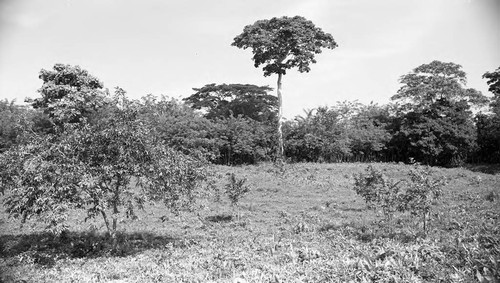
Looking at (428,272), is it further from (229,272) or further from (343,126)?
(343,126)

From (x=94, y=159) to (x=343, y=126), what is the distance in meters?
35.2

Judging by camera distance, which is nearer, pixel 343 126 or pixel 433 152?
pixel 433 152

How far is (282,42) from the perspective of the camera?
38656mm

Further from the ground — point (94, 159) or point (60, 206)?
point (94, 159)

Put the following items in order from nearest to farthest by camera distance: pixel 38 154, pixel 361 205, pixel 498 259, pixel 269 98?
pixel 498 259, pixel 38 154, pixel 361 205, pixel 269 98

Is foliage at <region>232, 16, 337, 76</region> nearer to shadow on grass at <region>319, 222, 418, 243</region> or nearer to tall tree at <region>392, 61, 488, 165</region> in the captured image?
tall tree at <region>392, 61, 488, 165</region>

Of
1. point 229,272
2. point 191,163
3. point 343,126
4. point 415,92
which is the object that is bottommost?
point 229,272

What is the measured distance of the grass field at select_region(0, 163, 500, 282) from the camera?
9438 millimetres

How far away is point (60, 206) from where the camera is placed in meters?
11.8

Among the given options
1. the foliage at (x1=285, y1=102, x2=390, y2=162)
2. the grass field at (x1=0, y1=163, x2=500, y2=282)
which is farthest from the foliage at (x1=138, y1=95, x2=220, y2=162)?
the grass field at (x1=0, y1=163, x2=500, y2=282)

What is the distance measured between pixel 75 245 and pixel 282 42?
29.1m

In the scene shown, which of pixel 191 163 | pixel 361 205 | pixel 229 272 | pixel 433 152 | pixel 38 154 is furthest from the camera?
pixel 433 152


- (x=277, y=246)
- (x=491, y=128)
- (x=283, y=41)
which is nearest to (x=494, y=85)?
(x=491, y=128)

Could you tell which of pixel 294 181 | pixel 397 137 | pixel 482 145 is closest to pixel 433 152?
pixel 397 137
